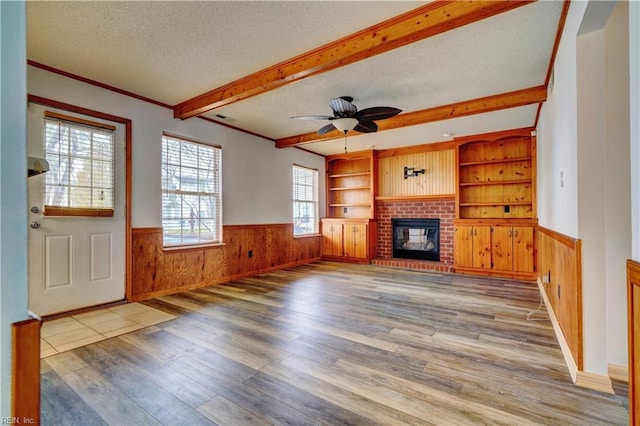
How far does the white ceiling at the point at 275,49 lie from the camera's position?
2188 millimetres

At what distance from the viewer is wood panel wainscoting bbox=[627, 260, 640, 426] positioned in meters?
1.02

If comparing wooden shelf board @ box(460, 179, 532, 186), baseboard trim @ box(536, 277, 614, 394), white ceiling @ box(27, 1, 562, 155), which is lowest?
baseboard trim @ box(536, 277, 614, 394)

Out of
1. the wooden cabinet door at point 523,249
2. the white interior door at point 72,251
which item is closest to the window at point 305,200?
the white interior door at point 72,251

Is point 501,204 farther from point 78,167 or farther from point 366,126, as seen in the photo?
point 78,167

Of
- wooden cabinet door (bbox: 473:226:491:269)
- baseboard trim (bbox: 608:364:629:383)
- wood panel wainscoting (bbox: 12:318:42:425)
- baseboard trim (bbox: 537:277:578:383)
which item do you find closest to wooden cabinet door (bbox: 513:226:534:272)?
wooden cabinet door (bbox: 473:226:491:269)

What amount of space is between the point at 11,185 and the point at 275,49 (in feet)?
8.12

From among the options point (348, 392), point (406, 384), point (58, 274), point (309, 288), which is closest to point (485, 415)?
point (406, 384)

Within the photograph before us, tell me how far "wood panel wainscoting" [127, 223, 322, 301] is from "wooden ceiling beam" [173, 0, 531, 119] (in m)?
2.22

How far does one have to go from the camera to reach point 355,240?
653cm

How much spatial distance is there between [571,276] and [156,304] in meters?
4.12

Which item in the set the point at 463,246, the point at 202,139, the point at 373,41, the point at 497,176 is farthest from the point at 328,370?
the point at 497,176

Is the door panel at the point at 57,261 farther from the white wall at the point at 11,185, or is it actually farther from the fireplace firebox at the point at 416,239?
the fireplace firebox at the point at 416,239

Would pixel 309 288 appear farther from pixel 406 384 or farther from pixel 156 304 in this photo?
pixel 406 384

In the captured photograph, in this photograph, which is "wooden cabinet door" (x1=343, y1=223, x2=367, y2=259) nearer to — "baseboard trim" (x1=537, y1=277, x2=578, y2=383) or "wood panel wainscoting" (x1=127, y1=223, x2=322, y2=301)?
"wood panel wainscoting" (x1=127, y1=223, x2=322, y2=301)
